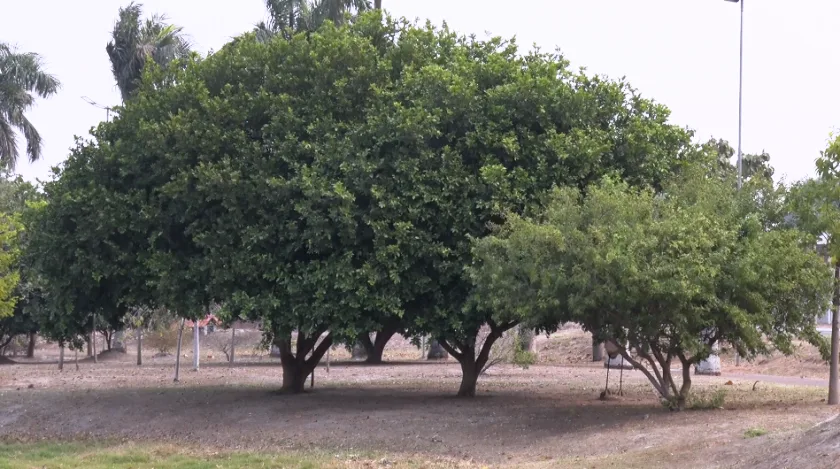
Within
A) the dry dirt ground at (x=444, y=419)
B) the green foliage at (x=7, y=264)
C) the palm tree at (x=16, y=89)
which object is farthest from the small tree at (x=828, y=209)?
the palm tree at (x=16, y=89)

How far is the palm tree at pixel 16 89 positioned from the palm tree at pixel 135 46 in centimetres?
1302

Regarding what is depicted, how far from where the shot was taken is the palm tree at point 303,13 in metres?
32.1

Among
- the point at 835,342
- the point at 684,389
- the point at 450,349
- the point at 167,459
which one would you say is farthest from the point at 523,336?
the point at 167,459

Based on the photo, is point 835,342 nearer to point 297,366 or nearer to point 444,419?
point 444,419

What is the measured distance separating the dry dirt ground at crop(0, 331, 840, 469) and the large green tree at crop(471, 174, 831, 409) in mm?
1497

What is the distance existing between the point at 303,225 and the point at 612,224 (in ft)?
21.3

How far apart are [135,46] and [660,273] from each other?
24.4m

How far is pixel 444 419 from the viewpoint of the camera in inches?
802

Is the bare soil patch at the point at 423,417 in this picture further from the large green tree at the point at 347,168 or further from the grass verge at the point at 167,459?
the large green tree at the point at 347,168

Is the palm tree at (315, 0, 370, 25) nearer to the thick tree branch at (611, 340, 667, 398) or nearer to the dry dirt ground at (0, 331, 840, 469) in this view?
the dry dirt ground at (0, 331, 840, 469)

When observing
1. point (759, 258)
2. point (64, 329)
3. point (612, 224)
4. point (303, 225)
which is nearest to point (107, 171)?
point (64, 329)

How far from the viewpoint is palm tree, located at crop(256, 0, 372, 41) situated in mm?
32062

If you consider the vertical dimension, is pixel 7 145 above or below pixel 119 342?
above

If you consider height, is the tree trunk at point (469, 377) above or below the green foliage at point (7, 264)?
below
